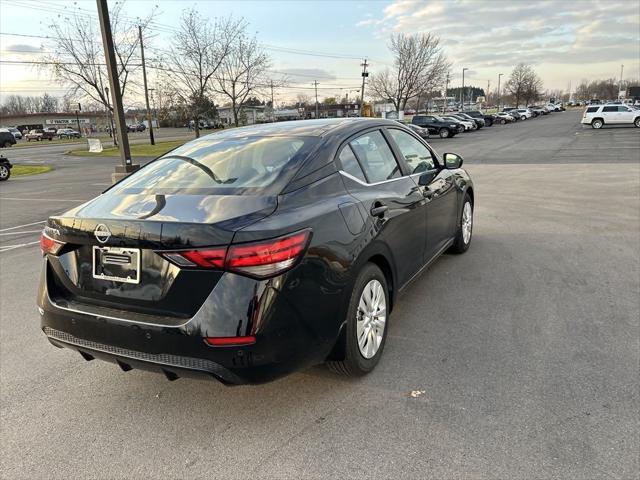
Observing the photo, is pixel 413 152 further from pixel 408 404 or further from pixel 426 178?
pixel 408 404

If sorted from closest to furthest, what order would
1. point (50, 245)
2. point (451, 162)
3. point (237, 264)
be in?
point (237, 264), point (50, 245), point (451, 162)

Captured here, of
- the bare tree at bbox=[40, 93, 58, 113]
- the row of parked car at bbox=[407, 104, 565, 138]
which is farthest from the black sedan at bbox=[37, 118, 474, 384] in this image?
the bare tree at bbox=[40, 93, 58, 113]

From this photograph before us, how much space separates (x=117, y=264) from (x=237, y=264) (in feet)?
2.33

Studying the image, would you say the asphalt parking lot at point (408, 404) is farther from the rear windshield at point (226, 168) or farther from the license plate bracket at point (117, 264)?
the rear windshield at point (226, 168)

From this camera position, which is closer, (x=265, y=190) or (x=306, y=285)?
(x=306, y=285)

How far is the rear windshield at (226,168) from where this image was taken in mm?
2805

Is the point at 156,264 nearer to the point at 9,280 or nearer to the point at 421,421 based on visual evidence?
the point at 421,421

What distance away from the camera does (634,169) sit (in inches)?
527

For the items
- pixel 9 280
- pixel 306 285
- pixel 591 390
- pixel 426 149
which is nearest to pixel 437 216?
pixel 426 149

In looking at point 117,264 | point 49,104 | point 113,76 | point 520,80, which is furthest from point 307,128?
point 49,104

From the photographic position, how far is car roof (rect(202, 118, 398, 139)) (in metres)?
3.42

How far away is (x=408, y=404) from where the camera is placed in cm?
281

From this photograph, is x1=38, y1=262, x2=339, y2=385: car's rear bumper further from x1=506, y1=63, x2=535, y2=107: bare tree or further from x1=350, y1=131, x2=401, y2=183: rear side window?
x1=506, y1=63, x2=535, y2=107: bare tree

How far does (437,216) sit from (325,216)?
2.07 m
